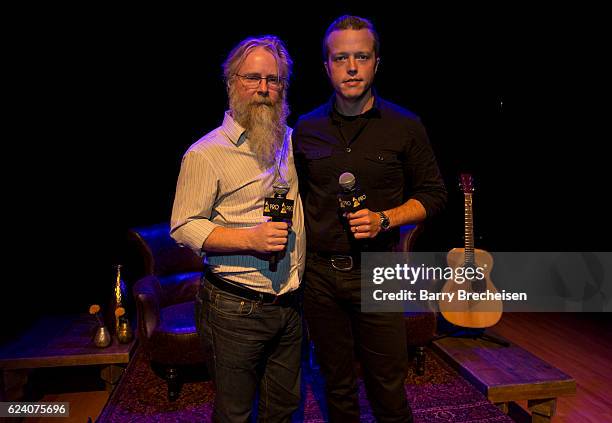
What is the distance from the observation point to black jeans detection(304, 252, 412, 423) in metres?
2.08

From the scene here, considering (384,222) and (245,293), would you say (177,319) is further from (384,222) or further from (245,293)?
(384,222)

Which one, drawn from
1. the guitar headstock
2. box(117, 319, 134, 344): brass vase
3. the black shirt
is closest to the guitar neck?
the guitar headstock

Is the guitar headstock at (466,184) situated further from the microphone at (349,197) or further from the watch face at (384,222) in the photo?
the microphone at (349,197)

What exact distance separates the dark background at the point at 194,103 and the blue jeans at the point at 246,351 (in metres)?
2.86

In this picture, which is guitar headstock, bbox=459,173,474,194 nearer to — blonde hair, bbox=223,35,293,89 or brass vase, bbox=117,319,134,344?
blonde hair, bbox=223,35,293,89

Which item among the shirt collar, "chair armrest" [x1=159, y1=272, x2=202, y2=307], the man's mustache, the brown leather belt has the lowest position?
"chair armrest" [x1=159, y1=272, x2=202, y2=307]

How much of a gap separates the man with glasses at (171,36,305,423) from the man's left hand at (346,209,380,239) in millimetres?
257

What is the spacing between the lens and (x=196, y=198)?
178cm

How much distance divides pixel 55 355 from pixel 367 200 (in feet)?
9.12

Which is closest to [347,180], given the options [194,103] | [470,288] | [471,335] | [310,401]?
[310,401]

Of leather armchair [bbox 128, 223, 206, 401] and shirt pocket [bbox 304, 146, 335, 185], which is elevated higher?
shirt pocket [bbox 304, 146, 335, 185]

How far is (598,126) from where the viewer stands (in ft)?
17.3

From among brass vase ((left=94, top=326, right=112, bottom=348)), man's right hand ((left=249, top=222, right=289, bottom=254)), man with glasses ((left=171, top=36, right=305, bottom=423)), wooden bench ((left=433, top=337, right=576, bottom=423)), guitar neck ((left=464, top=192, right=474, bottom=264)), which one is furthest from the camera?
guitar neck ((left=464, top=192, right=474, bottom=264))

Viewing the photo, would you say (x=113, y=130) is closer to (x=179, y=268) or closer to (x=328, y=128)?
(x=179, y=268)
